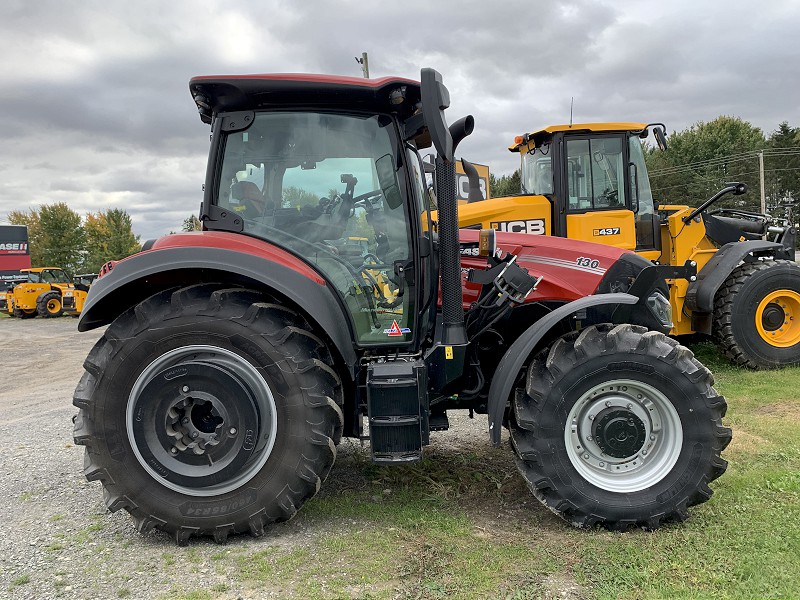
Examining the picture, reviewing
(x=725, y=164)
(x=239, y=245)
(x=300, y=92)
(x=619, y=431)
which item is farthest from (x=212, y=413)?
(x=725, y=164)

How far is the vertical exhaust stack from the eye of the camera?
3389 millimetres

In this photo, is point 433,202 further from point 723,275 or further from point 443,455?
point 723,275

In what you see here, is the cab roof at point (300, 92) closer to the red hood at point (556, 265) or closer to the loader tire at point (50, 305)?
the red hood at point (556, 265)

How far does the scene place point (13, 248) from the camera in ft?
109

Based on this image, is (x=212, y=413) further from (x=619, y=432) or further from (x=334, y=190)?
(x=619, y=432)

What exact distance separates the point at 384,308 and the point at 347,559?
4.49ft

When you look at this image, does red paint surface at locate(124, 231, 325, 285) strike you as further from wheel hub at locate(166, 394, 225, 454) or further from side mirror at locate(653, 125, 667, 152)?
side mirror at locate(653, 125, 667, 152)

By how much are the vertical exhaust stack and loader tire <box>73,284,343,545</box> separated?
2.54 feet

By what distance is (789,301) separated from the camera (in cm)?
740

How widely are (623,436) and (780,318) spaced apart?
17.2 feet

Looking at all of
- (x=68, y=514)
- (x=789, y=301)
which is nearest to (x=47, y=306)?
(x=68, y=514)

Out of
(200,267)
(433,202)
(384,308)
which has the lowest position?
(384,308)

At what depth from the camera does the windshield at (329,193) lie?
354 centimetres

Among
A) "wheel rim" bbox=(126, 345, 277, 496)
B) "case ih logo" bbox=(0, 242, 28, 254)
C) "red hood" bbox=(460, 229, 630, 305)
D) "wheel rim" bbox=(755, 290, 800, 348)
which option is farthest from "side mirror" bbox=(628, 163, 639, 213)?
"case ih logo" bbox=(0, 242, 28, 254)
